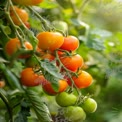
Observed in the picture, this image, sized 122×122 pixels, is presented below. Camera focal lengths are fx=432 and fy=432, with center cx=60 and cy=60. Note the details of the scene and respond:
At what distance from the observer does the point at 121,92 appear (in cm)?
171

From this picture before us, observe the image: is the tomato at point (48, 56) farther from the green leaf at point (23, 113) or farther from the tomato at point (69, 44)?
the green leaf at point (23, 113)

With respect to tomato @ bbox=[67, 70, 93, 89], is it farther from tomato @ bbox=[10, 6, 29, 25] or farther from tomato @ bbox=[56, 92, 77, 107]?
tomato @ bbox=[10, 6, 29, 25]

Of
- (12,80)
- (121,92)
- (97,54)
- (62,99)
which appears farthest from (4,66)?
(121,92)

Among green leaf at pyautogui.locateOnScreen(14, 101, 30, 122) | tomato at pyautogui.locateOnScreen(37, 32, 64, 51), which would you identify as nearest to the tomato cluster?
tomato at pyautogui.locateOnScreen(37, 32, 64, 51)

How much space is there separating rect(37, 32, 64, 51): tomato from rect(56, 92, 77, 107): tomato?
111 mm

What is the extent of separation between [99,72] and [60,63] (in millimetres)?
619

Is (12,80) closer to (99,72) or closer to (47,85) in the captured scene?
(47,85)

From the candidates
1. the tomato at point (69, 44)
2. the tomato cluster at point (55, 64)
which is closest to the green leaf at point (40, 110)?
the tomato cluster at point (55, 64)

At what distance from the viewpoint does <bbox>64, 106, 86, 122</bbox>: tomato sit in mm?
885

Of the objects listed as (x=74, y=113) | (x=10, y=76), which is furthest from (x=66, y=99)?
(x=10, y=76)

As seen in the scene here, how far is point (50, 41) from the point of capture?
33.1 inches

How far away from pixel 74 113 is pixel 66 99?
0.04m

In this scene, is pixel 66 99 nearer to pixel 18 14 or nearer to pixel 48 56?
pixel 48 56

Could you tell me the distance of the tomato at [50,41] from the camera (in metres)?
0.84
